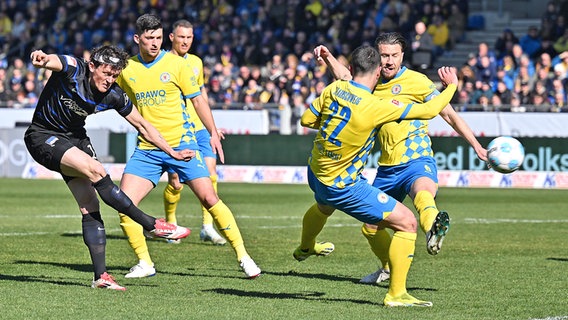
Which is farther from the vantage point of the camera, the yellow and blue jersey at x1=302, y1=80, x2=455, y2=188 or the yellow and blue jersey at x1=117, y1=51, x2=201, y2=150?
the yellow and blue jersey at x1=117, y1=51, x2=201, y2=150

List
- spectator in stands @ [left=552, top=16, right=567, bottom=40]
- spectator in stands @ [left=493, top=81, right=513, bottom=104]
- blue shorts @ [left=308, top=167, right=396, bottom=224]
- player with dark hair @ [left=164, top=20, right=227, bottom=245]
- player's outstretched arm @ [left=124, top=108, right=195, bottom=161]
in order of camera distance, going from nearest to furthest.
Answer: blue shorts @ [left=308, top=167, right=396, bottom=224] < player's outstretched arm @ [left=124, top=108, right=195, bottom=161] < player with dark hair @ [left=164, top=20, right=227, bottom=245] < spectator in stands @ [left=493, top=81, right=513, bottom=104] < spectator in stands @ [left=552, top=16, right=567, bottom=40]

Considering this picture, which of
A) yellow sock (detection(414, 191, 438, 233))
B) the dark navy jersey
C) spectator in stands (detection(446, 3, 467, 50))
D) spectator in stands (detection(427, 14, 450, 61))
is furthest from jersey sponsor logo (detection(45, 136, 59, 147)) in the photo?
spectator in stands (detection(446, 3, 467, 50))

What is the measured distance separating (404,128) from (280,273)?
1.93 metres

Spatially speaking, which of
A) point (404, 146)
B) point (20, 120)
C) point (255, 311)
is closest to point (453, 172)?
point (20, 120)

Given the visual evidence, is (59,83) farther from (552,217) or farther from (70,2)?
(70,2)

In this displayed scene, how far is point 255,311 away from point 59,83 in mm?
2630

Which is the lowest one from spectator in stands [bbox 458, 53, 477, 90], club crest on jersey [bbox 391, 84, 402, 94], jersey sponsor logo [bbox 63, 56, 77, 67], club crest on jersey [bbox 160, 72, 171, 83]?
spectator in stands [bbox 458, 53, 477, 90]

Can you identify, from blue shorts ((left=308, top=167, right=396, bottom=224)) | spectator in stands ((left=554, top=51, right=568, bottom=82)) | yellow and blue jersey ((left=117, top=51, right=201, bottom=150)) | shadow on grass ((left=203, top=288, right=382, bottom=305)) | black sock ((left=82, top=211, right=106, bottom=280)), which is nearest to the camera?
blue shorts ((left=308, top=167, right=396, bottom=224))

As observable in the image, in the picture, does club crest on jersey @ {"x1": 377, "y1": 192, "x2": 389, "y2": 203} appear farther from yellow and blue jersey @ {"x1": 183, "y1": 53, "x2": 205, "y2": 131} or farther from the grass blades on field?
yellow and blue jersey @ {"x1": 183, "y1": 53, "x2": 205, "y2": 131}

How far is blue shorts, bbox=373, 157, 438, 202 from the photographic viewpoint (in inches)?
397

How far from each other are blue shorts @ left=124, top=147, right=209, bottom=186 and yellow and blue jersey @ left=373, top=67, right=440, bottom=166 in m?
1.77

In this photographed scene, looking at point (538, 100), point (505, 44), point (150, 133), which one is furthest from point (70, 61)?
point (505, 44)

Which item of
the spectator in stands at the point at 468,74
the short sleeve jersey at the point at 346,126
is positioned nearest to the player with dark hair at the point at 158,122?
the short sleeve jersey at the point at 346,126

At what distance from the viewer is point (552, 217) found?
1788 centimetres
